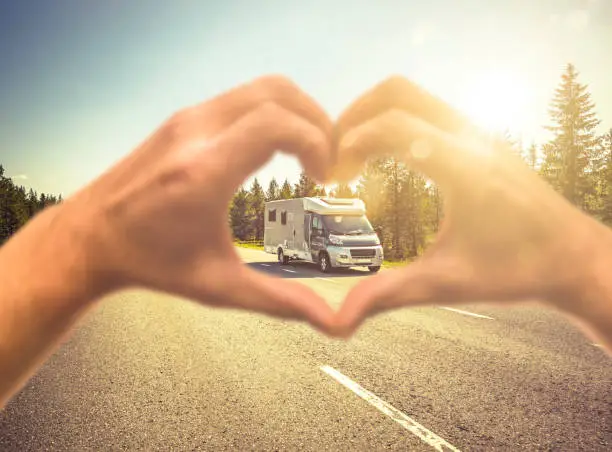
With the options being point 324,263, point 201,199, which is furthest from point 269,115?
point 324,263

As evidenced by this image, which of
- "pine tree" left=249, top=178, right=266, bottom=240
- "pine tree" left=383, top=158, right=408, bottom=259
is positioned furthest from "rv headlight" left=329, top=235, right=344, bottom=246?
"pine tree" left=249, top=178, right=266, bottom=240

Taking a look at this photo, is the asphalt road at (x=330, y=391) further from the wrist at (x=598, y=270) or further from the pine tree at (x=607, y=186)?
the pine tree at (x=607, y=186)

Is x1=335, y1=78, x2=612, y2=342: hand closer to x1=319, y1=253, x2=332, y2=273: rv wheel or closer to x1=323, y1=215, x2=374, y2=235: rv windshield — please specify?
x1=323, y1=215, x2=374, y2=235: rv windshield

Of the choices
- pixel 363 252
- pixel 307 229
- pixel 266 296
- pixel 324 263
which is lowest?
pixel 324 263

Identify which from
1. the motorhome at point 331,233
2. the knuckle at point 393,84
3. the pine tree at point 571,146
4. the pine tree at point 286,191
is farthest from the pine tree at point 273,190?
the knuckle at point 393,84

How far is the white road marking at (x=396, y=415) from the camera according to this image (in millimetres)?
4992

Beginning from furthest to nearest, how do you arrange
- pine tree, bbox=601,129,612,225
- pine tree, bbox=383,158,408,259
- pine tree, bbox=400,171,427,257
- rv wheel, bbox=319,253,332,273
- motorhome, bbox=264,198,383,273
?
pine tree, bbox=601,129,612,225
pine tree, bbox=383,158,408,259
pine tree, bbox=400,171,427,257
rv wheel, bbox=319,253,332,273
motorhome, bbox=264,198,383,273

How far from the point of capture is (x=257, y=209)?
290ft

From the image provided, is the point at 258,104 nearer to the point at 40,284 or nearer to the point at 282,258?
the point at 40,284

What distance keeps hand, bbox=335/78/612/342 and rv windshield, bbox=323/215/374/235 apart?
15.8 m

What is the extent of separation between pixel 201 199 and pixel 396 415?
6.11m

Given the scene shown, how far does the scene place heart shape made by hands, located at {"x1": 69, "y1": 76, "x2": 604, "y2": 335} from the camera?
536mm

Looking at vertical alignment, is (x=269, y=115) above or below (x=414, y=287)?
above

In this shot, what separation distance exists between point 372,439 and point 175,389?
12.5ft
